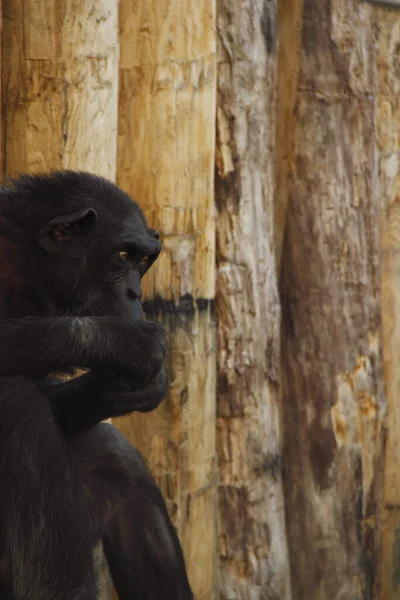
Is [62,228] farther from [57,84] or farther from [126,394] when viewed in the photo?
[57,84]

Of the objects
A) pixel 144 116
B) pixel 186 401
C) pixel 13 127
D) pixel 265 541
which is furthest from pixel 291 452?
pixel 13 127

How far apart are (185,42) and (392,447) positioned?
2.12 meters

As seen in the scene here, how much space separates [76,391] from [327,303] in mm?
1890

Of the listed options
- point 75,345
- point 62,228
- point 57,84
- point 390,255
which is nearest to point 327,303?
point 390,255

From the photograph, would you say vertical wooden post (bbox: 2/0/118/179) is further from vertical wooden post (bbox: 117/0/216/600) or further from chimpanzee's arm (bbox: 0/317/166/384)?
chimpanzee's arm (bbox: 0/317/166/384)

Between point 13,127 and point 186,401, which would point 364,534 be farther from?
point 13,127

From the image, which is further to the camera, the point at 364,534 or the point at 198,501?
the point at 364,534

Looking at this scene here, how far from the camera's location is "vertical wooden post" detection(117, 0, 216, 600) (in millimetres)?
4320

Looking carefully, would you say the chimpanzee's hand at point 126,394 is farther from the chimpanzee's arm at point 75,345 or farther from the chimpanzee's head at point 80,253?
the chimpanzee's head at point 80,253

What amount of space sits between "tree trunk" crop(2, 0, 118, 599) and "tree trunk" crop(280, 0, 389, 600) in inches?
49.2

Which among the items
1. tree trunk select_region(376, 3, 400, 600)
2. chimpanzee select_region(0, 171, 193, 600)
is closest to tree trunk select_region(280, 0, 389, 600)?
tree trunk select_region(376, 3, 400, 600)

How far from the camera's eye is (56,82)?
3.91 metres

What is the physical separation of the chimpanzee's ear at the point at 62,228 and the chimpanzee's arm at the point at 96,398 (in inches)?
14.3

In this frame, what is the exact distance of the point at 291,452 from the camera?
5027mm
